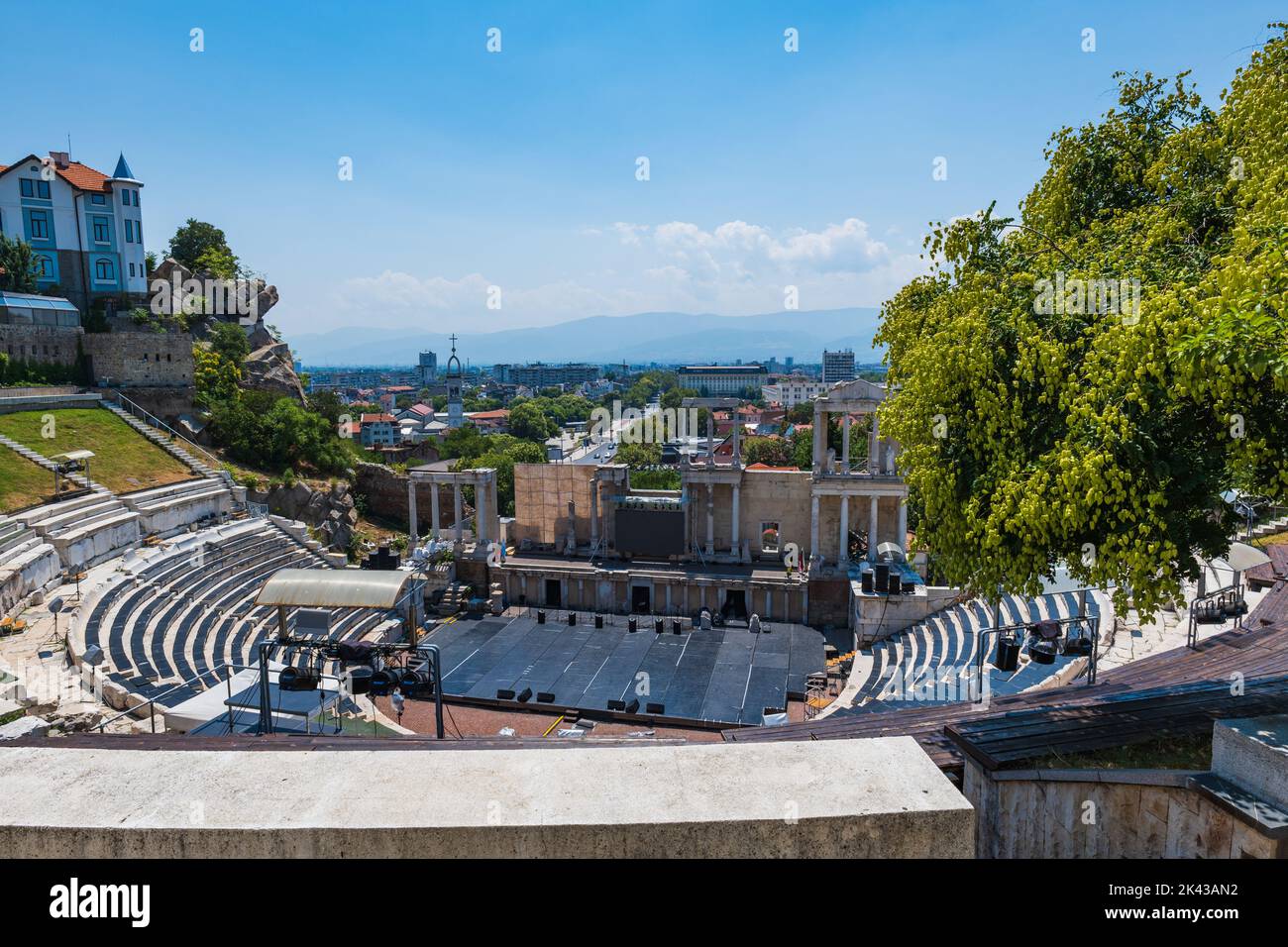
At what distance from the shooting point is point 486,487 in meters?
39.8

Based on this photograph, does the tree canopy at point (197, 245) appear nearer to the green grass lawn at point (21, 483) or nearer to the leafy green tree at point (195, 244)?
the leafy green tree at point (195, 244)

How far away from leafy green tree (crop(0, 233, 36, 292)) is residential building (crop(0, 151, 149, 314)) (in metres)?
2.22

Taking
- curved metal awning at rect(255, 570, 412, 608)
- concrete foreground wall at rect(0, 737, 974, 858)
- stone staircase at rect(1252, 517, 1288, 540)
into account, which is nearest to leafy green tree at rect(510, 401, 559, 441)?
stone staircase at rect(1252, 517, 1288, 540)

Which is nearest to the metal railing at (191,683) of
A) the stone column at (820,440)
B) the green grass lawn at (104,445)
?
the green grass lawn at (104,445)

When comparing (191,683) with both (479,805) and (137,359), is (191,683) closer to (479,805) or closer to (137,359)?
(479,805)

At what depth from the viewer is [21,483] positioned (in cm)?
3084

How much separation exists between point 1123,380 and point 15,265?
6402cm

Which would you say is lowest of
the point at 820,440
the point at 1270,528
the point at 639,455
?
the point at 639,455

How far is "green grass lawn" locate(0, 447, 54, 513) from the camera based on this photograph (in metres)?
29.1

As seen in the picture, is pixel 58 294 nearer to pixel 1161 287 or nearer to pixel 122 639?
pixel 122 639

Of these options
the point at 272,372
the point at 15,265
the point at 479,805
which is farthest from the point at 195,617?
the point at 15,265

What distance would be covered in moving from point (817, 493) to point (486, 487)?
56.6 ft

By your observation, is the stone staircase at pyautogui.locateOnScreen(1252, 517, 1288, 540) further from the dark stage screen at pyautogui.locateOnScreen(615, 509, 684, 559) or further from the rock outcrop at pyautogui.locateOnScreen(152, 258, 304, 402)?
the rock outcrop at pyautogui.locateOnScreen(152, 258, 304, 402)
